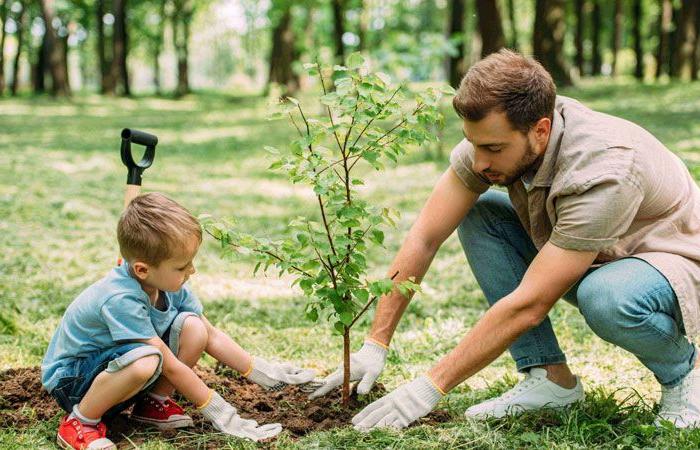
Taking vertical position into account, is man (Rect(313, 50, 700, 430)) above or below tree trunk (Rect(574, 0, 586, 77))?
below

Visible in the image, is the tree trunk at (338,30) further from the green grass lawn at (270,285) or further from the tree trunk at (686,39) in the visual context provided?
the tree trunk at (686,39)

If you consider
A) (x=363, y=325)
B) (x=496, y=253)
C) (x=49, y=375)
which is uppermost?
(x=496, y=253)

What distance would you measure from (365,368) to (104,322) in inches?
40.6

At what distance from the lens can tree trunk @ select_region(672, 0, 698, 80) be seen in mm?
19000

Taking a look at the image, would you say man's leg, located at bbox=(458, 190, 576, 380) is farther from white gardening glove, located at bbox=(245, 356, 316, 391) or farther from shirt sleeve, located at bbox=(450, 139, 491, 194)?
white gardening glove, located at bbox=(245, 356, 316, 391)

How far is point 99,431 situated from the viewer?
277 cm

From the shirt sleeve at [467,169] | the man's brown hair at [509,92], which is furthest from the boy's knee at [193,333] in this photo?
the man's brown hair at [509,92]

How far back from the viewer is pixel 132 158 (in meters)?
3.00

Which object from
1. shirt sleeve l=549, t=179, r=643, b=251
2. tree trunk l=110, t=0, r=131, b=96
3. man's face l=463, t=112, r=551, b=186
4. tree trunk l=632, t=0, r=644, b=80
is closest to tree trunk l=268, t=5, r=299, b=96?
tree trunk l=110, t=0, r=131, b=96

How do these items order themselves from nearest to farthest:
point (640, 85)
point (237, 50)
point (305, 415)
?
point (305, 415), point (640, 85), point (237, 50)

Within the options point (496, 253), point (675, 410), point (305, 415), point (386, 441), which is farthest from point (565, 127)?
point (305, 415)

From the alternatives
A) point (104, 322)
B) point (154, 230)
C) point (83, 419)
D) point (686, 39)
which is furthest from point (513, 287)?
point (686, 39)

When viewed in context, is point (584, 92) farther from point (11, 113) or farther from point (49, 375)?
point (49, 375)

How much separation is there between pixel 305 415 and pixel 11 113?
20.1m
